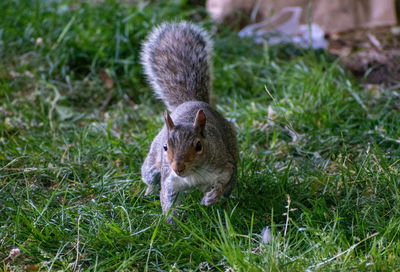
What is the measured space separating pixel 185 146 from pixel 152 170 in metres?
0.51

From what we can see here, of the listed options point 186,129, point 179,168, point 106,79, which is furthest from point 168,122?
point 106,79

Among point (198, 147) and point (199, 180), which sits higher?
point (198, 147)

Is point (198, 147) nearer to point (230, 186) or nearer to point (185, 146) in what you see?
point (185, 146)

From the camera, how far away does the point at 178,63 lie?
9.36ft

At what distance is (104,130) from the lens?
3.39 metres

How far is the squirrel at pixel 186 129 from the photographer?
2119 mm

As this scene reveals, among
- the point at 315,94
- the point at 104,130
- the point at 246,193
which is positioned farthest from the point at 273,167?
the point at 104,130

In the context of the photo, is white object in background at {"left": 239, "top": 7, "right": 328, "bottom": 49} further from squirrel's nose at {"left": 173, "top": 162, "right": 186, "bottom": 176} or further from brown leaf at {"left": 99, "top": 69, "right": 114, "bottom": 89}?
squirrel's nose at {"left": 173, "top": 162, "right": 186, "bottom": 176}

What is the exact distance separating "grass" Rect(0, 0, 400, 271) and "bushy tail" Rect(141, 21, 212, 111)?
0.35 m

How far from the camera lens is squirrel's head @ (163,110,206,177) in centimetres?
206

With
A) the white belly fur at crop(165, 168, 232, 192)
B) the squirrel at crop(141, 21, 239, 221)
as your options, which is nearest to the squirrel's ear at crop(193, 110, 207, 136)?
the squirrel at crop(141, 21, 239, 221)

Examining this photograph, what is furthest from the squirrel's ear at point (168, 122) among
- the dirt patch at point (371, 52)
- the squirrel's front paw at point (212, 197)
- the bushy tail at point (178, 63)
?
the dirt patch at point (371, 52)

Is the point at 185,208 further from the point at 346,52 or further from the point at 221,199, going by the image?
the point at 346,52

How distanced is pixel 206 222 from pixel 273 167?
0.61 metres
